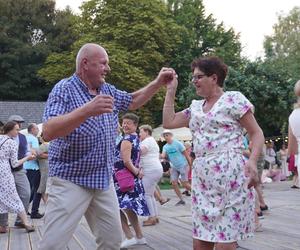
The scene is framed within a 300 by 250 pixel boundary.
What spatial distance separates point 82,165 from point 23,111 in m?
37.9

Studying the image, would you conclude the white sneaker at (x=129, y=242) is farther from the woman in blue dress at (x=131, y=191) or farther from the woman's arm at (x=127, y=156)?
the woman's arm at (x=127, y=156)

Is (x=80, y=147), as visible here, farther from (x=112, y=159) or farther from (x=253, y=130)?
(x=253, y=130)

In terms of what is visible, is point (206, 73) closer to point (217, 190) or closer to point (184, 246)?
point (217, 190)

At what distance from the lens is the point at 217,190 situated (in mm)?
3994

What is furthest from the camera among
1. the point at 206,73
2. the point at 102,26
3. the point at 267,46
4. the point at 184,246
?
the point at 267,46

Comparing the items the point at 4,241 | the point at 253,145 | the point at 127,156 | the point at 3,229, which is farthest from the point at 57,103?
the point at 3,229

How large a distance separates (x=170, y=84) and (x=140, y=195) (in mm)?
3255

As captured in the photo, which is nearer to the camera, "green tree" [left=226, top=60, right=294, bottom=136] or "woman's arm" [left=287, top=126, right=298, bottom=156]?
"woman's arm" [left=287, top=126, right=298, bottom=156]

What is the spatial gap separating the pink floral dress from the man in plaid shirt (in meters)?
0.66

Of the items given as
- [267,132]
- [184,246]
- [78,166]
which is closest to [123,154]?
[184,246]

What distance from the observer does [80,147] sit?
3906 mm

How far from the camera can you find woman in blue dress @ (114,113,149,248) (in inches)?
287

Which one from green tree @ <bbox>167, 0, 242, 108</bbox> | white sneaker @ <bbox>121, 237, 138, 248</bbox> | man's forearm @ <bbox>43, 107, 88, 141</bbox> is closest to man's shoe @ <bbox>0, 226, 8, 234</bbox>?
white sneaker @ <bbox>121, 237, 138, 248</bbox>

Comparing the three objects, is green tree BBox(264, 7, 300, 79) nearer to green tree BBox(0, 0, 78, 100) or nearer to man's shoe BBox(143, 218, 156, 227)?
green tree BBox(0, 0, 78, 100)
